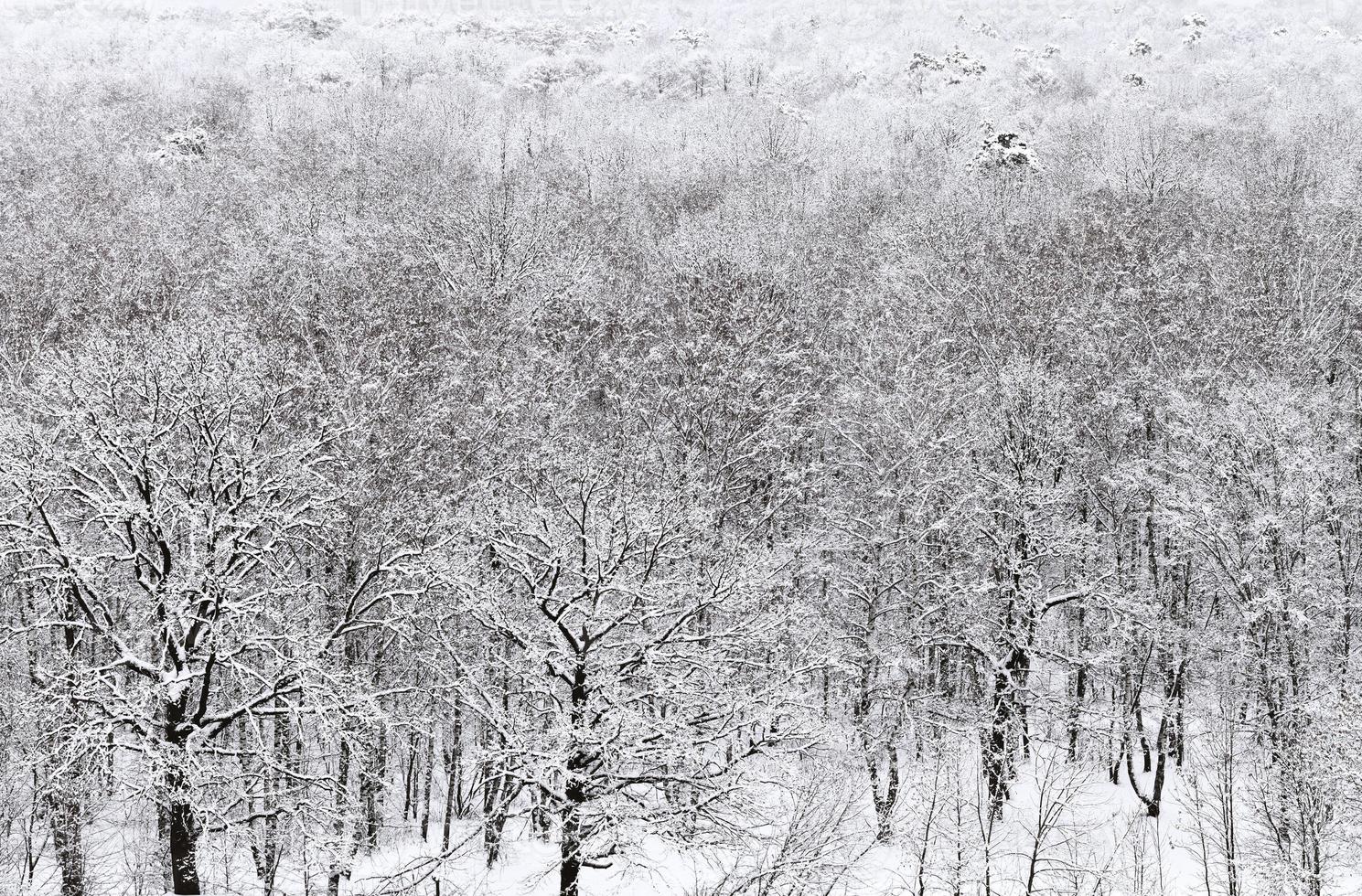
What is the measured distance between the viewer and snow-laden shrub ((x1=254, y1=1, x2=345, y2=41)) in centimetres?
10862

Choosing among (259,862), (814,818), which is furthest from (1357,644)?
(259,862)

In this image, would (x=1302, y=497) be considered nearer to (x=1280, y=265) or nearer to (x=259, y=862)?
(x=1280, y=265)

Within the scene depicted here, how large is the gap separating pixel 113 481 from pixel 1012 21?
142 meters

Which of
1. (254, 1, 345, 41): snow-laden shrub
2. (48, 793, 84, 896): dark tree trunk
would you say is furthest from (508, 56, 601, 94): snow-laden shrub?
(48, 793, 84, 896): dark tree trunk

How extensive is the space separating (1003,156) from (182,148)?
5026 centimetres

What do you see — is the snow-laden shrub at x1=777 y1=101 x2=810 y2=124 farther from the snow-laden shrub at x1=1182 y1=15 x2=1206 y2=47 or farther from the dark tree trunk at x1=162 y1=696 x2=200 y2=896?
the dark tree trunk at x1=162 y1=696 x2=200 y2=896

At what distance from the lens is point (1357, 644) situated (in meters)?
22.4

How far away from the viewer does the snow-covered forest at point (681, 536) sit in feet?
56.2

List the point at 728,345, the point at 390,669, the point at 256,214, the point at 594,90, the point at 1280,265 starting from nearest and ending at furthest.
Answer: the point at 390,669 < the point at 728,345 < the point at 1280,265 < the point at 256,214 < the point at 594,90

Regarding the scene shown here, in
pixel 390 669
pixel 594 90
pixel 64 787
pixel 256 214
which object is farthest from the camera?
pixel 594 90

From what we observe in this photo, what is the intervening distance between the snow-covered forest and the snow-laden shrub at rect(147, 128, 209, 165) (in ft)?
22.1

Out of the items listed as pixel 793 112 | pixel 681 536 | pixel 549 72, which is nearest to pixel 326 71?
pixel 549 72

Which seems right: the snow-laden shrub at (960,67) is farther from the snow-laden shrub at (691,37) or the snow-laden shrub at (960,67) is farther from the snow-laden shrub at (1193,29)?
the snow-laden shrub at (691,37)

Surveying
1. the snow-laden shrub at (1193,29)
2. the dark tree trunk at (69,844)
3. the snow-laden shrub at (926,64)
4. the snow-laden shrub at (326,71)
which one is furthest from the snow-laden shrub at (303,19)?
the dark tree trunk at (69,844)
